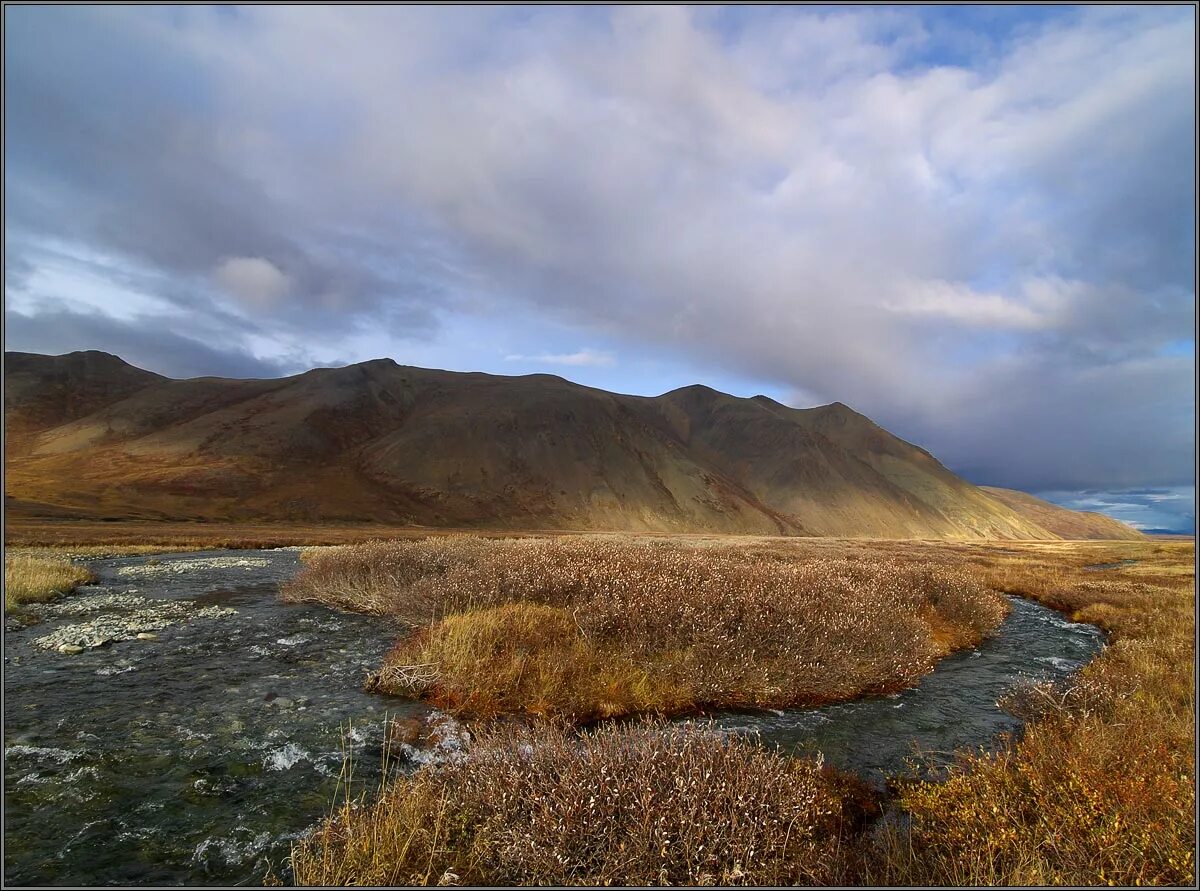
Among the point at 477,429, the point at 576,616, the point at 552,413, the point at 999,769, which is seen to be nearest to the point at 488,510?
the point at 477,429

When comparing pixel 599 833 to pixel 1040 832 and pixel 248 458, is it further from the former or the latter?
pixel 248 458

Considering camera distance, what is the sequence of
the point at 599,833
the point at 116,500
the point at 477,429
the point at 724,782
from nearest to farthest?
the point at 599,833, the point at 724,782, the point at 116,500, the point at 477,429

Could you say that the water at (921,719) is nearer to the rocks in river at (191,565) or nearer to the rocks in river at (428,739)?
the rocks in river at (428,739)

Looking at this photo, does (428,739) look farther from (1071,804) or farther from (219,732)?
(1071,804)

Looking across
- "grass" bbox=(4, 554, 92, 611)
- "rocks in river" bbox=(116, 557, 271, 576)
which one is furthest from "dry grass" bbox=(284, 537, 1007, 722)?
"rocks in river" bbox=(116, 557, 271, 576)

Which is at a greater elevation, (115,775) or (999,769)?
(999,769)
